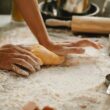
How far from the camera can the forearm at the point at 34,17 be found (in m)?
1.07

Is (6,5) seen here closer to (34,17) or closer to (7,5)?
(7,5)

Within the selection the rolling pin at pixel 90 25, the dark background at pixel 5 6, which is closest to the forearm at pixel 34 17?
the rolling pin at pixel 90 25

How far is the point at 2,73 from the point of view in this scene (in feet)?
3.18

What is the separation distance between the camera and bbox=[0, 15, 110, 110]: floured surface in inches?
32.2

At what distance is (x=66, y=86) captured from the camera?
916 mm

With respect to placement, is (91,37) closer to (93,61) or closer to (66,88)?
(93,61)

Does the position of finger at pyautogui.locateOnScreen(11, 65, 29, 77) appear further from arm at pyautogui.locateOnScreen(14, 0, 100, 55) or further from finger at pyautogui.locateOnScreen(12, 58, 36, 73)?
arm at pyautogui.locateOnScreen(14, 0, 100, 55)

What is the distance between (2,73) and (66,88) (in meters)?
0.21

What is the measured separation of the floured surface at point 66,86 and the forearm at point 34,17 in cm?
12

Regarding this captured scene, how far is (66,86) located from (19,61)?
18cm

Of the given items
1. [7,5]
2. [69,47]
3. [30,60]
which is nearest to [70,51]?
[69,47]

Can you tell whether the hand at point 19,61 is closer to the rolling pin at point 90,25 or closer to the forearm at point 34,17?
the forearm at point 34,17

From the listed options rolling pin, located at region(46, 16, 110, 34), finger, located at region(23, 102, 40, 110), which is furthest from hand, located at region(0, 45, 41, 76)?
rolling pin, located at region(46, 16, 110, 34)

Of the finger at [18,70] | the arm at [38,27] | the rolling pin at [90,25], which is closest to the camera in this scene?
the finger at [18,70]
